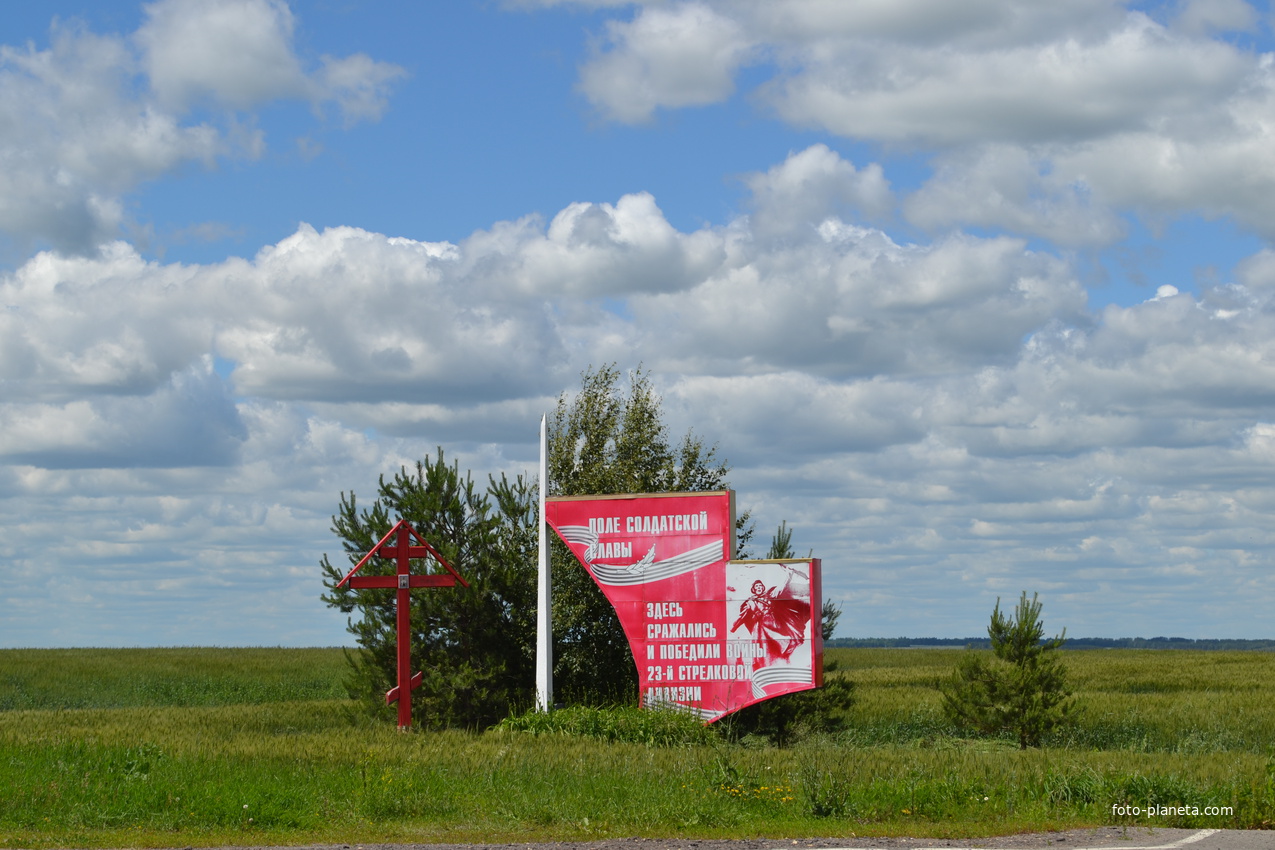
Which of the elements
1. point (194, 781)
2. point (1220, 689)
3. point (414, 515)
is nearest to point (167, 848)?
point (194, 781)

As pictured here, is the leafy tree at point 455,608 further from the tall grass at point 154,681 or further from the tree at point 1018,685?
the tall grass at point 154,681

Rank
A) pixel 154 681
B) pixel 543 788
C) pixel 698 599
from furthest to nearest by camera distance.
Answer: pixel 154 681
pixel 698 599
pixel 543 788

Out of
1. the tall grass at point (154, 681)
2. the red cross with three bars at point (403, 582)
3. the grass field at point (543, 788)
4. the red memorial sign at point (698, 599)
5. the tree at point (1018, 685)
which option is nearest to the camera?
the grass field at point (543, 788)

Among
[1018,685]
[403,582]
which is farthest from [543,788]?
[1018,685]

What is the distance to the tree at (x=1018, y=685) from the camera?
71.7 feet

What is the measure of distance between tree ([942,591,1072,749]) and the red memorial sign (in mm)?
4152

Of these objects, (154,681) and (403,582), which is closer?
(403,582)

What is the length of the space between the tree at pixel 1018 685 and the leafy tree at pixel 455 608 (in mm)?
8717

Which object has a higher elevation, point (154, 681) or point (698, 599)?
point (698, 599)

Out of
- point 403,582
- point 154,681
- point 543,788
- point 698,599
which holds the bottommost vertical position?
point 154,681

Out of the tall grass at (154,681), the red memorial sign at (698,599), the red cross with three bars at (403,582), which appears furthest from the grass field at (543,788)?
the tall grass at (154,681)

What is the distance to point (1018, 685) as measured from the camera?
2192 cm

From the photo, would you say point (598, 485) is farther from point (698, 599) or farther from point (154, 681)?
point (154, 681)

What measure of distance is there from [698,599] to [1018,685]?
656 cm
